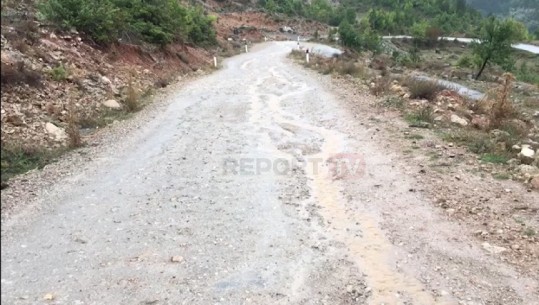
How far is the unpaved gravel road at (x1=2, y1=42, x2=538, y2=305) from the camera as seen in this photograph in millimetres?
5312

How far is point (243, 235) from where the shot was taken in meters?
6.76

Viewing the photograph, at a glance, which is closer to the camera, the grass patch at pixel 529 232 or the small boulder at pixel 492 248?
the small boulder at pixel 492 248

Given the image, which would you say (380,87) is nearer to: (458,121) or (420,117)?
(420,117)

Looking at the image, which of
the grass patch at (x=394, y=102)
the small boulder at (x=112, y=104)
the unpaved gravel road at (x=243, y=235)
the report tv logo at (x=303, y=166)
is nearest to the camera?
the unpaved gravel road at (x=243, y=235)

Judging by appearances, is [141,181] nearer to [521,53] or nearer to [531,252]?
[531,252]

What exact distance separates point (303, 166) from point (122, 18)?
590 inches

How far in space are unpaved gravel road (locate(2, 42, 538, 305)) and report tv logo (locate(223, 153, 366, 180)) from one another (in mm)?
43

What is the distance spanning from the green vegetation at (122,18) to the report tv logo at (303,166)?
10746mm

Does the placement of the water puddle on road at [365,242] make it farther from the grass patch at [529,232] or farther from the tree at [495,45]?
the tree at [495,45]

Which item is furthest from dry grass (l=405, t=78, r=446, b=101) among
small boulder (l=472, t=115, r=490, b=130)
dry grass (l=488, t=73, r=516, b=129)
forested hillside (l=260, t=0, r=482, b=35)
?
forested hillside (l=260, t=0, r=482, b=35)

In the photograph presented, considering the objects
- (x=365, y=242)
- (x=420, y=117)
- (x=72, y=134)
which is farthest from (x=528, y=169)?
(x=72, y=134)

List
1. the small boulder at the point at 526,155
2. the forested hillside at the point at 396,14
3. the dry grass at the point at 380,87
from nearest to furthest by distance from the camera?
the small boulder at the point at 526,155, the dry grass at the point at 380,87, the forested hillside at the point at 396,14

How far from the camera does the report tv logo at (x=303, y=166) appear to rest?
9375 mm

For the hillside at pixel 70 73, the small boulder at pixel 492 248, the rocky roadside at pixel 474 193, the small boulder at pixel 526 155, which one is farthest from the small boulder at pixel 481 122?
the hillside at pixel 70 73
